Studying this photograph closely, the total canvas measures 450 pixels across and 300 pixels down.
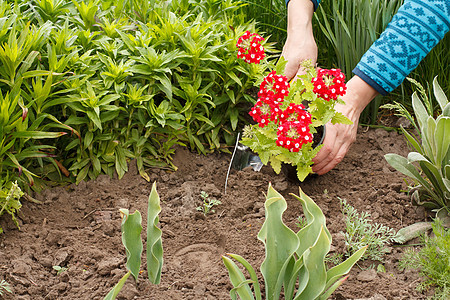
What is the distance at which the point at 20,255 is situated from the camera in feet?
7.27

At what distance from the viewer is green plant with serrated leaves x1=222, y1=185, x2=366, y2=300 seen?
169 centimetres

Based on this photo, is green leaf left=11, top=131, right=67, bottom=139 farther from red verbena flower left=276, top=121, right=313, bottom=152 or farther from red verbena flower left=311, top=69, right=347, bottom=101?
red verbena flower left=311, top=69, right=347, bottom=101

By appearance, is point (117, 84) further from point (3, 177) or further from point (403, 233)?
point (403, 233)

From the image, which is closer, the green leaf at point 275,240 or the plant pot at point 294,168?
the green leaf at point 275,240

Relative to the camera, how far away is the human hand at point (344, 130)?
2.45 m

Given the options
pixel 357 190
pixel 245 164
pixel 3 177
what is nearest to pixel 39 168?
pixel 3 177

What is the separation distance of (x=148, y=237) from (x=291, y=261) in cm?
53

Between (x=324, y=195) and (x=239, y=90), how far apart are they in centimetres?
82

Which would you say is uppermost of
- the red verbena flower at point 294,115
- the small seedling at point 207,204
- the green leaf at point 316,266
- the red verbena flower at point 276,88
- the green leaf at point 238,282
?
the red verbena flower at point 276,88

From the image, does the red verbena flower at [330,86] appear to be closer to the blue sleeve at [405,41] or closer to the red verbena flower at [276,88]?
the red verbena flower at [276,88]

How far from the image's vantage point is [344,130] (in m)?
2.48

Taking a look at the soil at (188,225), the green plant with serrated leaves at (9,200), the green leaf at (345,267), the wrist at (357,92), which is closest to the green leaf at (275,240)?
the green leaf at (345,267)

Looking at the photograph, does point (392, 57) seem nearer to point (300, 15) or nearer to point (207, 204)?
point (300, 15)

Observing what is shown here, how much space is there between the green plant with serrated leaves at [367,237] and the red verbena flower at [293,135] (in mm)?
359
